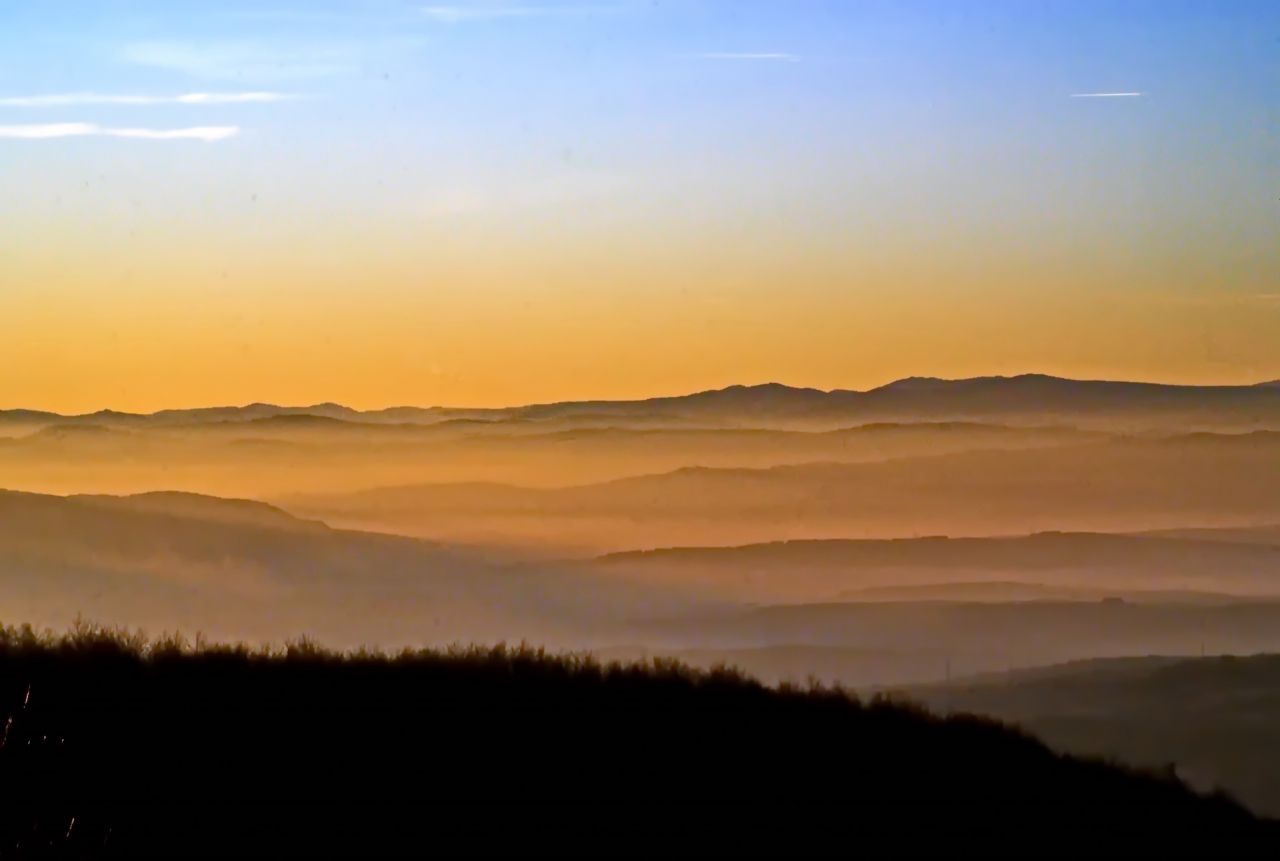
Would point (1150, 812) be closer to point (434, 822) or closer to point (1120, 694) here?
point (1120, 694)

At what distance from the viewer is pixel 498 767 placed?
6387 millimetres

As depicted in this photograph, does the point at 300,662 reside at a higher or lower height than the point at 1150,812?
higher

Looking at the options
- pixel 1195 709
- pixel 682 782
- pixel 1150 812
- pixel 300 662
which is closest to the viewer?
pixel 682 782

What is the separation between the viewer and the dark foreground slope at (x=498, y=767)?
593 cm

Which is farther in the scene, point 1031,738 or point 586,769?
point 1031,738

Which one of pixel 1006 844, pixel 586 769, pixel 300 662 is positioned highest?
pixel 300 662

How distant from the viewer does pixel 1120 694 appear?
9.02 m

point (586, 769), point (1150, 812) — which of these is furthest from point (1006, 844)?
point (586, 769)

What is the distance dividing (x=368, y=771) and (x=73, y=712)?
1.68 m

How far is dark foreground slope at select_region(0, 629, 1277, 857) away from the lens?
593cm

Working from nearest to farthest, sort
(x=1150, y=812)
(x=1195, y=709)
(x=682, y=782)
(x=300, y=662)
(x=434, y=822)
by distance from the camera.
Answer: (x=434, y=822) → (x=682, y=782) → (x=1150, y=812) → (x=300, y=662) → (x=1195, y=709)

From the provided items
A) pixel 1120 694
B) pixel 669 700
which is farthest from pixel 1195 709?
pixel 669 700

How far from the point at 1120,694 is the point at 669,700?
381 centimetres

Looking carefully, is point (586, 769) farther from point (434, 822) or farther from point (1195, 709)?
point (1195, 709)
